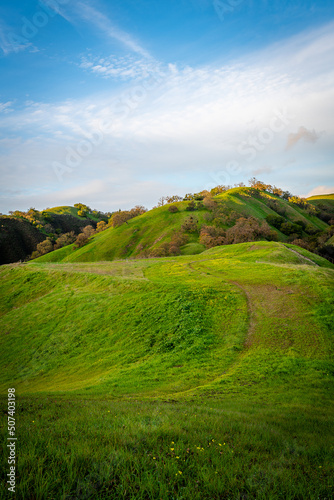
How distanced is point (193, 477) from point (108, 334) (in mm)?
24568

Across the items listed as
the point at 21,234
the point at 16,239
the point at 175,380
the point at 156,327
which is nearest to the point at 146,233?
the point at 16,239

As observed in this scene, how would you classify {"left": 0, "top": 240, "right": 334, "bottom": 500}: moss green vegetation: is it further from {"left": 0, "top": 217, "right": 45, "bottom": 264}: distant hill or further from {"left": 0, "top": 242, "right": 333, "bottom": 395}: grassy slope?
{"left": 0, "top": 217, "right": 45, "bottom": 264}: distant hill

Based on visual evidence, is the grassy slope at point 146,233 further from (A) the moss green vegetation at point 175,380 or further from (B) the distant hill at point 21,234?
(A) the moss green vegetation at point 175,380

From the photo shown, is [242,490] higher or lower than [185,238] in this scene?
lower

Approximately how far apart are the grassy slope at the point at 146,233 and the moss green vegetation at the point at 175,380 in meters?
58.1

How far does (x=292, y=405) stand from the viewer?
456 inches

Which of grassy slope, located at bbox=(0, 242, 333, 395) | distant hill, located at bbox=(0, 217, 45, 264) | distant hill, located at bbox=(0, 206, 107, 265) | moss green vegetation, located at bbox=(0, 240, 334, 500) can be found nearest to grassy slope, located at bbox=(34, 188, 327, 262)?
distant hill, located at bbox=(0, 217, 45, 264)

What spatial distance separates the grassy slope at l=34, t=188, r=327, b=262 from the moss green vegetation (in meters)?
58.1

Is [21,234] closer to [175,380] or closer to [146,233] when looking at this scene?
[146,233]

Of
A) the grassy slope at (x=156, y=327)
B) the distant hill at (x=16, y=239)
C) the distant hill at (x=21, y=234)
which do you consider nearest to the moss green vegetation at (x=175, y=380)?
the grassy slope at (x=156, y=327)

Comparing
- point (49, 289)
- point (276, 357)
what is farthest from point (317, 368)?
point (49, 289)

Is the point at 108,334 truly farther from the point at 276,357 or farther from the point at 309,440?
the point at 309,440

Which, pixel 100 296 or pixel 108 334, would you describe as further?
pixel 100 296

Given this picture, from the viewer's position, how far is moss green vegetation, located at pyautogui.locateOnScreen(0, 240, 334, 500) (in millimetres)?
4473
